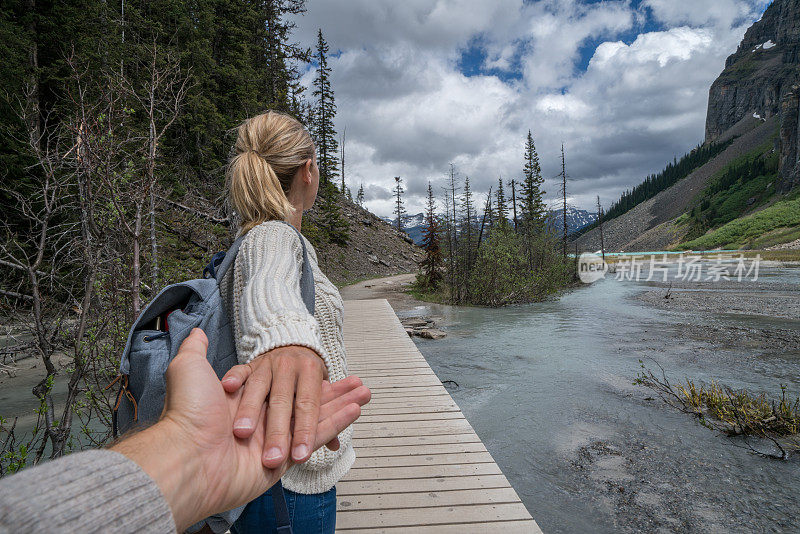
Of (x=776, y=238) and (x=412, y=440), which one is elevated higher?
(x=776, y=238)

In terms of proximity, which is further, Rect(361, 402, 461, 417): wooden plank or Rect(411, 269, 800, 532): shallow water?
Rect(361, 402, 461, 417): wooden plank

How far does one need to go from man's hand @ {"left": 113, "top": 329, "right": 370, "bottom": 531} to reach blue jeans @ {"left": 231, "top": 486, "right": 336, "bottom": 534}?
49 cm

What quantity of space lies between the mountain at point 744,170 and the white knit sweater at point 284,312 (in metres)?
67.8

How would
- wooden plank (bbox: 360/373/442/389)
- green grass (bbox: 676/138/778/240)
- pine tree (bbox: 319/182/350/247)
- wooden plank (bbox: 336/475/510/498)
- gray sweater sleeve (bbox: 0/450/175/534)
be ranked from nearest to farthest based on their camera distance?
1. gray sweater sleeve (bbox: 0/450/175/534)
2. wooden plank (bbox: 336/475/510/498)
3. wooden plank (bbox: 360/373/442/389)
4. pine tree (bbox: 319/182/350/247)
5. green grass (bbox: 676/138/778/240)

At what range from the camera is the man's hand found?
549mm

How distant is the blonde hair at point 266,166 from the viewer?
1.30 m

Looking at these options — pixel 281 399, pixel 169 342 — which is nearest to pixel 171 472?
pixel 281 399

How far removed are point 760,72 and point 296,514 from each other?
691 feet

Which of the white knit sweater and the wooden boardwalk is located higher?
the white knit sweater

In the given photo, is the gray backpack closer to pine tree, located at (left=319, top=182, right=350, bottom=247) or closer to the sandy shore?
the sandy shore

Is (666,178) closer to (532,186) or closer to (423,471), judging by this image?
(532,186)

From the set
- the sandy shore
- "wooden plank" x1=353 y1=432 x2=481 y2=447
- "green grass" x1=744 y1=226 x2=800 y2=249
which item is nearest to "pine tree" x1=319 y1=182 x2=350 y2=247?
the sandy shore

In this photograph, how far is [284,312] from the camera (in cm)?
93

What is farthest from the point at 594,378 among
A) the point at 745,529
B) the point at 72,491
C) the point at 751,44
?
the point at 751,44
